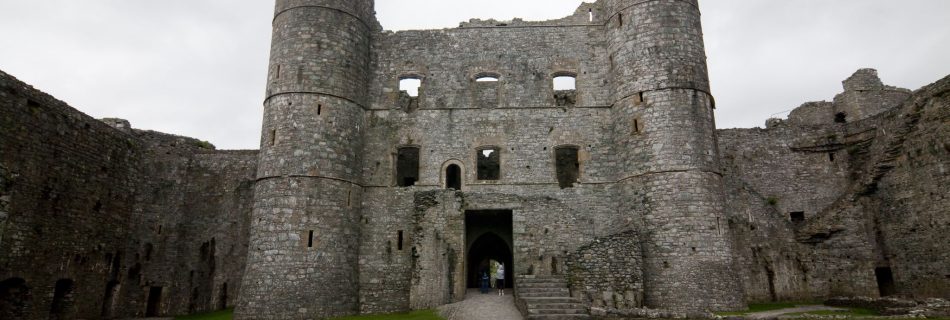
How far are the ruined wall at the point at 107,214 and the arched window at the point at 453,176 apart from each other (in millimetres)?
8601

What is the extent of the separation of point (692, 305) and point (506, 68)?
11019mm

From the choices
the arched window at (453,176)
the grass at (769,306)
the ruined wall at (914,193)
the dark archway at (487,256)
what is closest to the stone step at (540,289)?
the arched window at (453,176)

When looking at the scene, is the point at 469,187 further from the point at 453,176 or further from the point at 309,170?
the point at 309,170

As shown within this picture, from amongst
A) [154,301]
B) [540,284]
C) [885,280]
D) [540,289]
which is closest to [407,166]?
[540,284]

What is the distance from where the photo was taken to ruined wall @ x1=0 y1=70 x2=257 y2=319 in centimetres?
1628

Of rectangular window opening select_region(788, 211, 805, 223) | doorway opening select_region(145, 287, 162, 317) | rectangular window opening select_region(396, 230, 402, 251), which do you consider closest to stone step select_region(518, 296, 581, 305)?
rectangular window opening select_region(396, 230, 402, 251)

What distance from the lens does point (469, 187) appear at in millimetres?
21422

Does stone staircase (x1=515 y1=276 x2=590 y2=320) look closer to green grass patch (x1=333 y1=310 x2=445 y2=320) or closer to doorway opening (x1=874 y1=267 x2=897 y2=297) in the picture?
green grass patch (x1=333 y1=310 x2=445 y2=320)

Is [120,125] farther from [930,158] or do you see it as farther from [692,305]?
[930,158]

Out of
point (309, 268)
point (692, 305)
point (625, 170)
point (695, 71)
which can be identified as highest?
point (695, 71)

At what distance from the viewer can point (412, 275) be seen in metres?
19.8

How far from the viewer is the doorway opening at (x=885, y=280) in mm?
22281

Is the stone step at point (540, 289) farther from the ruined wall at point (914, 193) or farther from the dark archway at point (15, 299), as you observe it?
the dark archway at point (15, 299)

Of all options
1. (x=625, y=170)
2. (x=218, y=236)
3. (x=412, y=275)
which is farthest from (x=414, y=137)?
(x=218, y=236)
